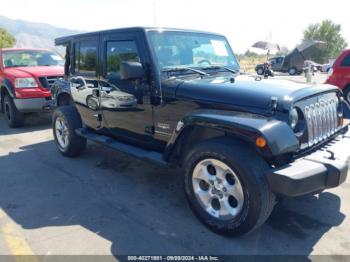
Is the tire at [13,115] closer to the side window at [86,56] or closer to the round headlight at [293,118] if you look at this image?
the side window at [86,56]

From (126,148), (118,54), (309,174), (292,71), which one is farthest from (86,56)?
(292,71)

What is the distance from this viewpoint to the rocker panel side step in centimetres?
372

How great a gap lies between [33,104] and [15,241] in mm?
4911

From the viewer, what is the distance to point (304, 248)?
2.91m

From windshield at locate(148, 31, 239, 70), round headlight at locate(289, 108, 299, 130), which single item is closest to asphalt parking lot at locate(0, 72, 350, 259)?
round headlight at locate(289, 108, 299, 130)

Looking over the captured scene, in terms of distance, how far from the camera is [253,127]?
268cm

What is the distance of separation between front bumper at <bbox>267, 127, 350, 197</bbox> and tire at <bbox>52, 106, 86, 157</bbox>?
3433mm

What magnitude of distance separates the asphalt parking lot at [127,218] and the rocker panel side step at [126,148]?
48cm

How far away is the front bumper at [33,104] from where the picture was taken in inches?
290

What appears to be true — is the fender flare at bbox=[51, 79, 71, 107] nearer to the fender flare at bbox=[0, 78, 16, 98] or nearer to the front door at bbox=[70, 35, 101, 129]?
the front door at bbox=[70, 35, 101, 129]

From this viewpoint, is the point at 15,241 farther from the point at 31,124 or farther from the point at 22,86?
the point at 31,124

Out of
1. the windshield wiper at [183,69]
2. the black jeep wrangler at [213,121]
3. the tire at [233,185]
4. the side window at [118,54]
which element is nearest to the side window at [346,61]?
the black jeep wrangler at [213,121]

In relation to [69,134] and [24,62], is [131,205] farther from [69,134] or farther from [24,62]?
[24,62]

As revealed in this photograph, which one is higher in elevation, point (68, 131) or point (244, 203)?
point (244, 203)
